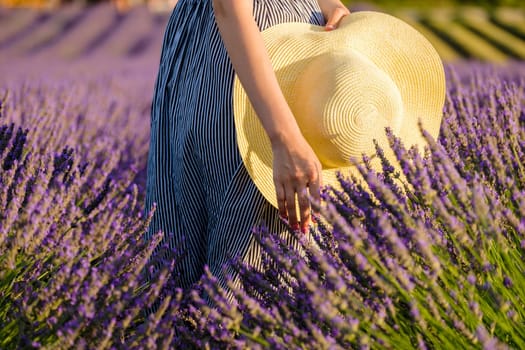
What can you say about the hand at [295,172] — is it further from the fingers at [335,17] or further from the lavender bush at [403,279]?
the fingers at [335,17]

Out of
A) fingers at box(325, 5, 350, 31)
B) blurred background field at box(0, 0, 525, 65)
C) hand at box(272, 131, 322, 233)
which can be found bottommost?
blurred background field at box(0, 0, 525, 65)

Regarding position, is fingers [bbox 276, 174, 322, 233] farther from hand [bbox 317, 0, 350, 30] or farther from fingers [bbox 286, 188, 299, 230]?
hand [bbox 317, 0, 350, 30]

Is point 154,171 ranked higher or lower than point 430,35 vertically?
higher

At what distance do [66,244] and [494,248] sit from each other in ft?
2.73

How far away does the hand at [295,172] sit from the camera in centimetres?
160

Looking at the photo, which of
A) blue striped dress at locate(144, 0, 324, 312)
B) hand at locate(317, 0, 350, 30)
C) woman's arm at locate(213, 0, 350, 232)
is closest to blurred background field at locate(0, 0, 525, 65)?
blue striped dress at locate(144, 0, 324, 312)

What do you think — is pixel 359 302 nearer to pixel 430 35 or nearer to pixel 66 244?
pixel 66 244

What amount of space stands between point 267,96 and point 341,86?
232mm

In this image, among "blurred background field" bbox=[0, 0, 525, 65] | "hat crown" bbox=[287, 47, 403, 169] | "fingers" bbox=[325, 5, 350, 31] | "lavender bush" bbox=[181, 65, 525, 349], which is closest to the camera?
"lavender bush" bbox=[181, 65, 525, 349]

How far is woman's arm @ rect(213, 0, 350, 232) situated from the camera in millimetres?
1592

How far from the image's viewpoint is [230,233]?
187cm

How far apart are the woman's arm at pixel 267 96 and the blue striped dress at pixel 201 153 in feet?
0.60

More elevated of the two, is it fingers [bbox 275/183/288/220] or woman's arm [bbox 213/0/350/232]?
woman's arm [bbox 213/0/350/232]

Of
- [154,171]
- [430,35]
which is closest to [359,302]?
[154,171]
